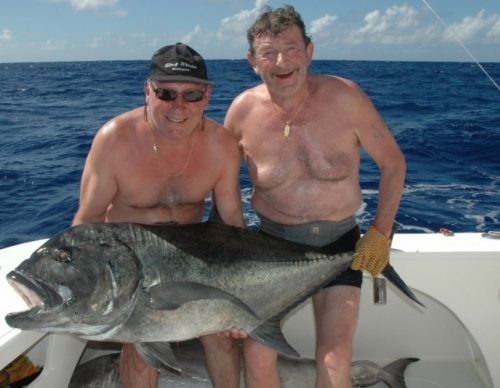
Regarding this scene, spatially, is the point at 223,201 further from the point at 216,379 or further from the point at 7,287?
the point at 7,287

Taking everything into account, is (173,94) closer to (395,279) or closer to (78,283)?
(78,283)

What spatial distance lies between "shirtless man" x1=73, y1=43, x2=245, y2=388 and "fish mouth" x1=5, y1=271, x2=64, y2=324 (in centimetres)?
67

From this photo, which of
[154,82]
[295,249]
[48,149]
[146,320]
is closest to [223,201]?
[295,249]

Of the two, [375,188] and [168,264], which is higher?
[168,264]

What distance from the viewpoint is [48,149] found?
10594 mm

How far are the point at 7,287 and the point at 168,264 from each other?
944 mm

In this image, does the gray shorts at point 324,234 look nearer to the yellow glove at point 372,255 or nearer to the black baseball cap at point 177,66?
the yellow glove at point 372,255

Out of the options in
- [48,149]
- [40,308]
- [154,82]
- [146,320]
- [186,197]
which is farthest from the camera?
[48,149]

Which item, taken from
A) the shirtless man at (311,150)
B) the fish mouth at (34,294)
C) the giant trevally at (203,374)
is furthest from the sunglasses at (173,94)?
the giant trevally at (203,374)

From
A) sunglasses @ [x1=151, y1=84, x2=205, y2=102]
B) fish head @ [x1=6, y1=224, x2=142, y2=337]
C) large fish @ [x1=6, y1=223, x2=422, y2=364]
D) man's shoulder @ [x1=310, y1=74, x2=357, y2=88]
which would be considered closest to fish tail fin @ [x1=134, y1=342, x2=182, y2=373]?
large fish @ [x1=6, y1=223, x2=422, y2=364]

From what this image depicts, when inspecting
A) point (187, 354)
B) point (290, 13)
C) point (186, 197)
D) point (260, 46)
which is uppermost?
point (290, 13)

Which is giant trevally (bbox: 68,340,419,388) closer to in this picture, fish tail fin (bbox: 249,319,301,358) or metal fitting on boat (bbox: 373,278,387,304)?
metal fitting on boat (bbox: 373,278,387,304)

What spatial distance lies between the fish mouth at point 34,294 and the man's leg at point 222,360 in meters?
1.06

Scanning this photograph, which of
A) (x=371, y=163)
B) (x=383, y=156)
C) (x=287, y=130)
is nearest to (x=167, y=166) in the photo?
(x=287, y=130)
